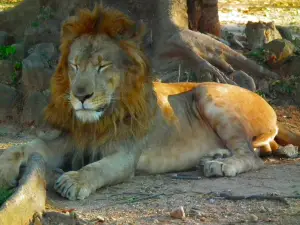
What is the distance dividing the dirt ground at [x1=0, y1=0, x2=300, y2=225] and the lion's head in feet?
1.61

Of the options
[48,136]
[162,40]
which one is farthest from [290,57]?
[48,136]

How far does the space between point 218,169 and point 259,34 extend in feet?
13.9

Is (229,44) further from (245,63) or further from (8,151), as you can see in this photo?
(8,151)

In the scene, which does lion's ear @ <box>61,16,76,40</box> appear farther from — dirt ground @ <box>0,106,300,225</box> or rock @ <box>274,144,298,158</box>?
rock @ <box>274,144,298,158</box>

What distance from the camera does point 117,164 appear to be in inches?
235

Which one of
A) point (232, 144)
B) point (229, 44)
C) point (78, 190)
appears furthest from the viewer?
point (229, 44)

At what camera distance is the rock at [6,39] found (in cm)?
995

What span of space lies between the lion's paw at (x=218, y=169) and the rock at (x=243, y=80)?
2803 millimetres

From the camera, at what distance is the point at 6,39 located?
396 inches

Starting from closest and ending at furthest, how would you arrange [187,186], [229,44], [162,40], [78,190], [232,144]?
[78,190] → [187,186] → [232,144] → [162,40] → [229,44]

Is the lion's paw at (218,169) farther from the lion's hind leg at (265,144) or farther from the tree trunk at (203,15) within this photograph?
the tree trunk at (203,15)

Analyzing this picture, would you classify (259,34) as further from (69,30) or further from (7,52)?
(69,30)

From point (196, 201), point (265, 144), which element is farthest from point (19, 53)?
point (196, 201)

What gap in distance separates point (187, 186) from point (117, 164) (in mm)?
551
